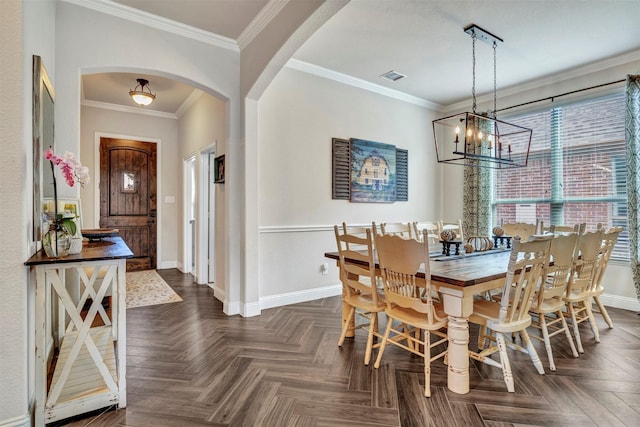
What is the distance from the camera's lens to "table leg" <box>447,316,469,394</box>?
6.54 ft

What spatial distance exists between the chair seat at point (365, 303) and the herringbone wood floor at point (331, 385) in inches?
15.6

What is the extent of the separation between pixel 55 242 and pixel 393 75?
157 inches

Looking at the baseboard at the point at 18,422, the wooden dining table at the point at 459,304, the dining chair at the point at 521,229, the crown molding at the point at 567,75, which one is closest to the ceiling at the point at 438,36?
the crown molding at the point at 567,75

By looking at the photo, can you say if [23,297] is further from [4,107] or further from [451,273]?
[451,273]

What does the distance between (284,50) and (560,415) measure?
3.20 metres

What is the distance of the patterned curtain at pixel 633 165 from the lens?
3521mm

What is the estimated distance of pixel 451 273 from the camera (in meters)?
2.04

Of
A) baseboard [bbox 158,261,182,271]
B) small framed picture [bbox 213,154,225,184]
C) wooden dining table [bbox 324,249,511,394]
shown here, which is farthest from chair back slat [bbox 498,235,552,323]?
baseboard [bbox 158,261,182,271]

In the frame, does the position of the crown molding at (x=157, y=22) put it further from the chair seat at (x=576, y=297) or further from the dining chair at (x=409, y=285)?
the chair seat at (x=576, y=297)

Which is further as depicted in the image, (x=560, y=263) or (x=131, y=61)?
(x=131, y=61)

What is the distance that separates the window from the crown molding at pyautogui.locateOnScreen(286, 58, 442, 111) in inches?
51.7

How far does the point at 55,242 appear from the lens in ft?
5.81

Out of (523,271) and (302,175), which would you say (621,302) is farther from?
(302,175)

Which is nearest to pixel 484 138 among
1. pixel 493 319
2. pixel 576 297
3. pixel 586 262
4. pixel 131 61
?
pixel 586 262
